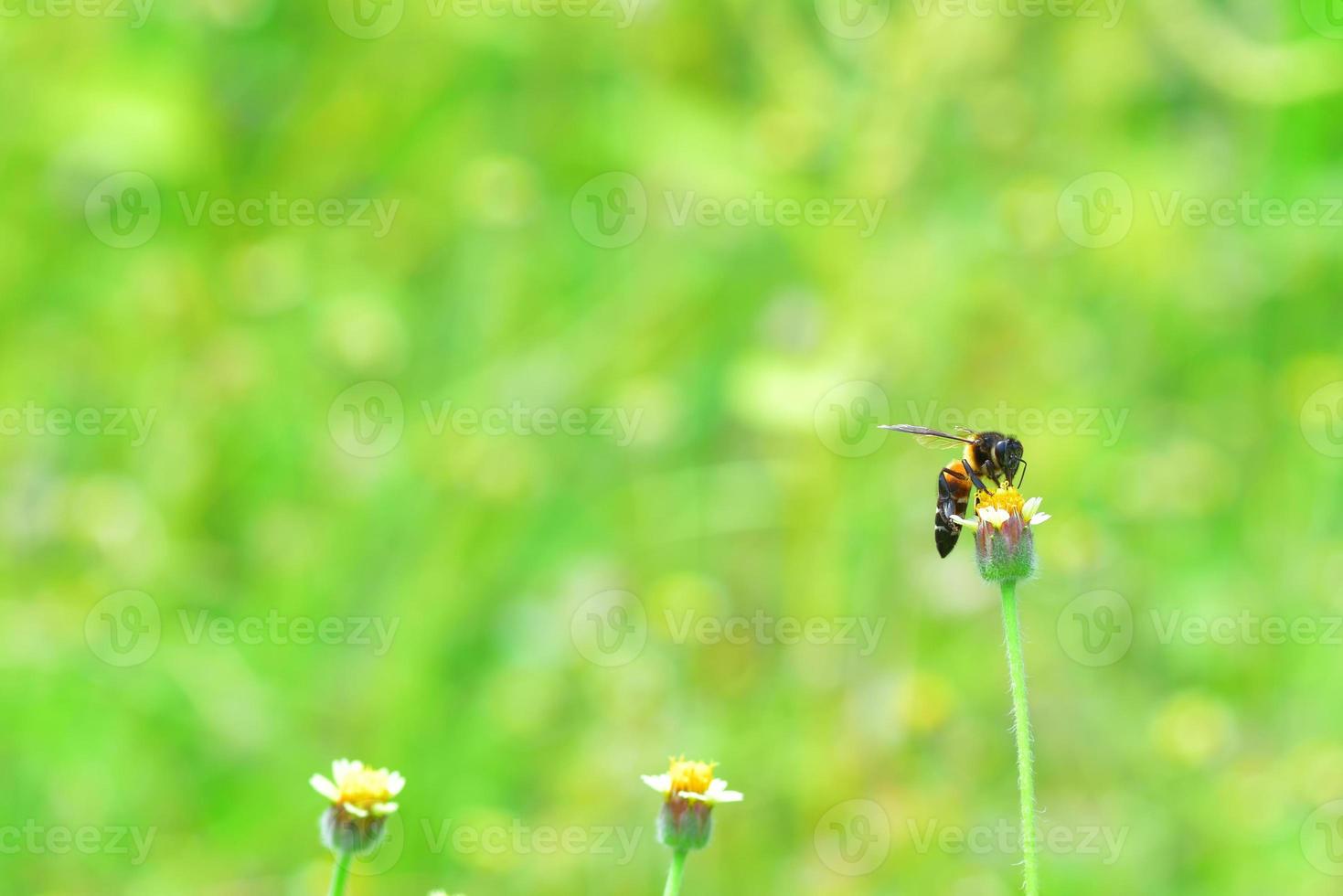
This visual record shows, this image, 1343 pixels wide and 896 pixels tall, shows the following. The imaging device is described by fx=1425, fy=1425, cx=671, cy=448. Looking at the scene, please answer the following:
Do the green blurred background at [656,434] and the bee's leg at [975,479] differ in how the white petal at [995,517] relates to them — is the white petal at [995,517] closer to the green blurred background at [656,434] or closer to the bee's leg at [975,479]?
the bee's leg at [975,479]

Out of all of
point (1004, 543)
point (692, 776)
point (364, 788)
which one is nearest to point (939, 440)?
point (1004, 543)

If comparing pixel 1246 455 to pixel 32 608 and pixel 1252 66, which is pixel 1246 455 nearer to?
pixel 1252 66

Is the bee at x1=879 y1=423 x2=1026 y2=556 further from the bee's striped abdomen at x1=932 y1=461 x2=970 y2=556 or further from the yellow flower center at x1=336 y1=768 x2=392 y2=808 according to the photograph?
the yellow flower center at x1=336 y1=768 x2=392 y2=808

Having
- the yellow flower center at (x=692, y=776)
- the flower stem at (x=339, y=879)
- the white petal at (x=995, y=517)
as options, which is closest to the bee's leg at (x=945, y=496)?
the white petal at (x=995, y=517)

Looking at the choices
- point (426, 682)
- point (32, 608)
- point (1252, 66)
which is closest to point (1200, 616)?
point (1252, 66)

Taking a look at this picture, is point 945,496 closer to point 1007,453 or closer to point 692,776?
point 1007,453

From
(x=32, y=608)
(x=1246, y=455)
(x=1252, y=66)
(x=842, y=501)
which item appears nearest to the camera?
(x=842, y=501)

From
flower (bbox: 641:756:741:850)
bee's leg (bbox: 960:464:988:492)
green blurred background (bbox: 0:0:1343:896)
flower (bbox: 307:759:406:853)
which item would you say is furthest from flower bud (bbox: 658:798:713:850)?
green blurred background (bbox: 0:0:1343:896)
